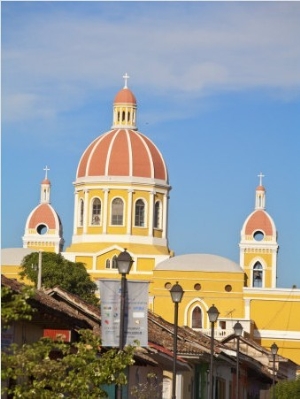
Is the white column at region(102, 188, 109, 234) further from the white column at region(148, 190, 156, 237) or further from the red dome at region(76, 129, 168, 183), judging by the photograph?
the white column at region(148, 190, 156, 237)

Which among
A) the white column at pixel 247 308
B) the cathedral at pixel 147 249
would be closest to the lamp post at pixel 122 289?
the cathedral at pixel 147 249

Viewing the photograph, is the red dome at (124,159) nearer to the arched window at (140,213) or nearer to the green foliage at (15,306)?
the arched window at (140,213)

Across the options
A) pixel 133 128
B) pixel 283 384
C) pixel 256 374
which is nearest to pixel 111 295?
pixel 283 384

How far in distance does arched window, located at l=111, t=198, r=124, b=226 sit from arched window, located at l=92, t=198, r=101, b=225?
0.95 meters

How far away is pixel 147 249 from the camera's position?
4284 inches

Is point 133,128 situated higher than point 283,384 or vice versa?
point 133,128

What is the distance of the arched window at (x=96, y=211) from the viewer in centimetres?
10812

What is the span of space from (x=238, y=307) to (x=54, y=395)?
287 ft

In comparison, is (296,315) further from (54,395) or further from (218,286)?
(54,395)

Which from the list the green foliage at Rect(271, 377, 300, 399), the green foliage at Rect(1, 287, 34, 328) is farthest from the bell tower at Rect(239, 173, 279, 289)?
the green foliage at Rect(1, 287, 34, 328)

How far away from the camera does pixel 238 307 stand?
10406 centimetres

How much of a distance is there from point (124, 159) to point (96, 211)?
13.9ft

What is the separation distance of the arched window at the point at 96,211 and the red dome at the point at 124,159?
1.90m

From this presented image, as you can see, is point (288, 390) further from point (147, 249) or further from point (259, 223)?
point (259, 223)
